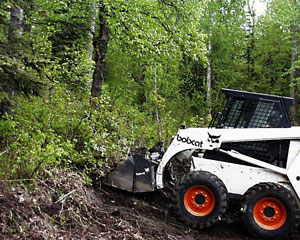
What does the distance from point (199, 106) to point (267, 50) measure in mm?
6547

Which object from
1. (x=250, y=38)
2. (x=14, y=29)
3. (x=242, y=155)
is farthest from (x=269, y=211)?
(x=250, y=38)

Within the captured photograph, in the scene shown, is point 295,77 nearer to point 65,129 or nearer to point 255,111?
point 255,111

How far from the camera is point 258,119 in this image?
6816 millimetres

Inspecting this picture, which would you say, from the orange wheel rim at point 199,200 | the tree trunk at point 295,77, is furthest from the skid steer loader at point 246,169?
the tree trunk at point 295,77

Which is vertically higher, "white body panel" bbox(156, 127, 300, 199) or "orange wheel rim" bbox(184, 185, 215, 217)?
"white body panel" bbox(156, 127, 300, 199)

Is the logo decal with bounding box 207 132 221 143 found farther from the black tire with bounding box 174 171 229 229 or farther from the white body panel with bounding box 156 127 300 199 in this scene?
the black tire with bounding box 174 171 229 229

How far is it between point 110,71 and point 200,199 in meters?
12.2

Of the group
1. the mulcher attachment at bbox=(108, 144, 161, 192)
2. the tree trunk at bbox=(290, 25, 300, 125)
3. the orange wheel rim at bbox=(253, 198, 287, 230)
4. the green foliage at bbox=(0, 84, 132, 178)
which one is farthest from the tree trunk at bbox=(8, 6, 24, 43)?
the tree trunk at bbox=(290, 25, 300, 125)

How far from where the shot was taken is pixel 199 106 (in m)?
17.9

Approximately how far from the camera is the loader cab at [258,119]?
21.8ft

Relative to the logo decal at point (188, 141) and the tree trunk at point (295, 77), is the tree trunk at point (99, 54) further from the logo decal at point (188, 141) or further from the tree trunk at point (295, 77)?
the tree trunk at point (295, 77)

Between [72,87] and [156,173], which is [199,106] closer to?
[72,87]

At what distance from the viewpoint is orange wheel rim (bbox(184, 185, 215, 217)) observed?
6.46m

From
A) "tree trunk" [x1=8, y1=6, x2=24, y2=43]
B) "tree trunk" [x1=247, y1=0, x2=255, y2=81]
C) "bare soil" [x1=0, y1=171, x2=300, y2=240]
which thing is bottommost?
"bare soil" [x1=0, y1=171, x2=300, y2=240]
